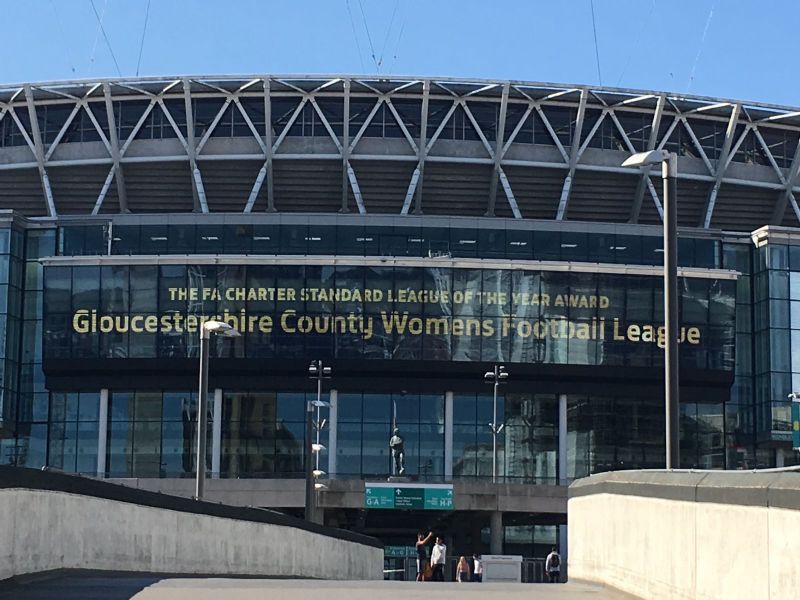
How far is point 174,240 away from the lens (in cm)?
8206

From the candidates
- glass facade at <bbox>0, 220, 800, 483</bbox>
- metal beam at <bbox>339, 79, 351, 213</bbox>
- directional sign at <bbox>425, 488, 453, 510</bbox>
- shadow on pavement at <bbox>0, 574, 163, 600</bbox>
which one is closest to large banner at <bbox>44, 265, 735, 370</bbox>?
glass facade at <bbox>0, 220, 800, 483</bbox>

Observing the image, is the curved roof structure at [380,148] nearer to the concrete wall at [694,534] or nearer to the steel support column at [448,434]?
the steel support column at [448,434]

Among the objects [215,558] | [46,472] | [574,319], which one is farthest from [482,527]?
[46,472]

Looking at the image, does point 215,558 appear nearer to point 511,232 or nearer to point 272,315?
point 272,315

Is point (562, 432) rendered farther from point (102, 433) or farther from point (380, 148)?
point (102, 433)

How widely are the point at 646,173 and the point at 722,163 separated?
4914mm

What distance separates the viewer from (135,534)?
67.8ft

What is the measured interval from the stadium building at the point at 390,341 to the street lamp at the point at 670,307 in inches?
1975

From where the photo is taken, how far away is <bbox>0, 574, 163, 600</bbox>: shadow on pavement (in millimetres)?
13962

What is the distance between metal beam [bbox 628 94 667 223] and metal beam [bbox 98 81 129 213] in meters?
31.2

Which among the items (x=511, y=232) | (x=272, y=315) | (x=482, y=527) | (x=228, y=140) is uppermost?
(x=228, y=140)

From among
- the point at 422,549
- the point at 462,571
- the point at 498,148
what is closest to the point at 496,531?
the point at 462,571

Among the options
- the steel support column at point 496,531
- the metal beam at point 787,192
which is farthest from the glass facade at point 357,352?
the metal beam at point 787,192

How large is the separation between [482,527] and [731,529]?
69.9 metres
